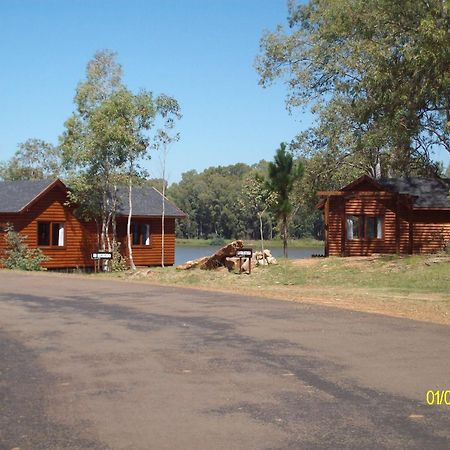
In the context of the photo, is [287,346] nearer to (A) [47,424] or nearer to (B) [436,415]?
(B) [436,415]

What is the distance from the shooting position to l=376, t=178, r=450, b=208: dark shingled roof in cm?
3491

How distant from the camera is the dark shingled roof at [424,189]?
115 ft

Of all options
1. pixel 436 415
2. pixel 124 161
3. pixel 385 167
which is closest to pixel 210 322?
pixel 436 415

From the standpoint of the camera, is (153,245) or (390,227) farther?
(153,245)

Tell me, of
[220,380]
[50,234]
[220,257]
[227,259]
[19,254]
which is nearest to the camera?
[220,380]

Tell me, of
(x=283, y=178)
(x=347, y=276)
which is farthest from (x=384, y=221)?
(x=347, y=276)

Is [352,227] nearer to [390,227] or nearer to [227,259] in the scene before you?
[390,227]

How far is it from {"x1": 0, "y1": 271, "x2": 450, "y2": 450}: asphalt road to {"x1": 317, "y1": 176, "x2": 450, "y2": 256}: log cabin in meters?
22.3

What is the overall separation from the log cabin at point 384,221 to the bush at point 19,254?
14076mm

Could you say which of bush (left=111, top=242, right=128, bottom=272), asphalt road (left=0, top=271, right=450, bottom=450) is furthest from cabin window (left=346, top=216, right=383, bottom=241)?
asphalt road (left=0, top=271, right=450, bottom=450)

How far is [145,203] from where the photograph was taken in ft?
137

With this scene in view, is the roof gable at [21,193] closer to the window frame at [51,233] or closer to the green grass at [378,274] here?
the window frame at [51,233]

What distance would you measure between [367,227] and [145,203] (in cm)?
1317

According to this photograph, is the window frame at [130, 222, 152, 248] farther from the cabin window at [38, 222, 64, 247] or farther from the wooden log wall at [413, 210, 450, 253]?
the wooden log wall at [413, 210, 450, 253]
